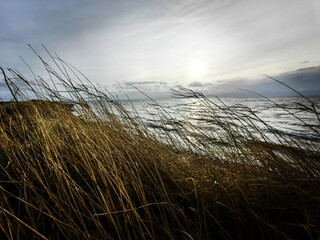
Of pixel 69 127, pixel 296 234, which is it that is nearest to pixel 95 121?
pixel 69 127

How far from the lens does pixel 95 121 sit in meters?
3.34

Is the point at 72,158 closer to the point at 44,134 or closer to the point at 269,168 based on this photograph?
the point at 44,134

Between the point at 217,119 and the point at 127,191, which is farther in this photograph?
the point at 217,119

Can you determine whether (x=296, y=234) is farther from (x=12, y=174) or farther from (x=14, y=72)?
(x=14, y=72)

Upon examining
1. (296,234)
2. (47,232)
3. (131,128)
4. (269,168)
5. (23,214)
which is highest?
(131,128)

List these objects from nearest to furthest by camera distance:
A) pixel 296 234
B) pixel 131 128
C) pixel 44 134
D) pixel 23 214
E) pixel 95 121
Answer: pixel 296 234 < pixel 23 214 < pixel 44 134 < pixel 95 121 < pixel 131 128

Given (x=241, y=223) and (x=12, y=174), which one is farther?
(x=12, y=174)

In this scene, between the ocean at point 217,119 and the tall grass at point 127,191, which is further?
the ocean at point 217,119

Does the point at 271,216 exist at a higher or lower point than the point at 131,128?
lower

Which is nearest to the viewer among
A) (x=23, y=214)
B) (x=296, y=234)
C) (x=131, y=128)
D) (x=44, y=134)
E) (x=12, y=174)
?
(x=296, y=234)

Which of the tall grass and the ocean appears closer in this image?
the tall grass

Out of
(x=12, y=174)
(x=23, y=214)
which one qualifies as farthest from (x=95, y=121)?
(x=23, y=214)

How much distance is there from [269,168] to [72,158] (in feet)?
7.19

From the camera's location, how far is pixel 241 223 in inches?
82.4
